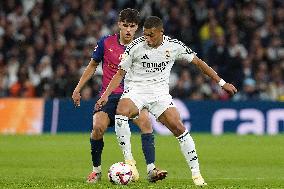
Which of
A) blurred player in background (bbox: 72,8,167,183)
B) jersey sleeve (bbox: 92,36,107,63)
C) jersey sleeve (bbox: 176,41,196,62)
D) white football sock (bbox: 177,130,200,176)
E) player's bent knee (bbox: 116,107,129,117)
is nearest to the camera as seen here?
white football sock (bbox: 177,130,200,176)

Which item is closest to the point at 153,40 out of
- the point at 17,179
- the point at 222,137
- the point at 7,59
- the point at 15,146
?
the point at 17,179

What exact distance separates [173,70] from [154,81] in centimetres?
1211

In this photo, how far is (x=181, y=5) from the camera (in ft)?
81.3

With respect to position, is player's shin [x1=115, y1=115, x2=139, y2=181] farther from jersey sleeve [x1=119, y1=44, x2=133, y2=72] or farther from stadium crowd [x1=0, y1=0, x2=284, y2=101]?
stadium crowd [x1=0, y1=0, x2=284, y2=101]

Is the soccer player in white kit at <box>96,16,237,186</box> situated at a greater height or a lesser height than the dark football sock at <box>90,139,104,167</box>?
greater

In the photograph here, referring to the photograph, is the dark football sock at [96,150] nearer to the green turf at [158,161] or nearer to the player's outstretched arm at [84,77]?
the green turf at [158,161]

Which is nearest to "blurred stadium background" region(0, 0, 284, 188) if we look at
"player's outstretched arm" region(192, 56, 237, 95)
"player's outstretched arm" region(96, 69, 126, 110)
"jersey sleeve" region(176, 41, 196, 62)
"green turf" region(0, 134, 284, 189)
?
"green turf" region(0, 134, 284, 189)

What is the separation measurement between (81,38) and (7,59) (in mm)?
1936

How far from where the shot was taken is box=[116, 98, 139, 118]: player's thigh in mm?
10953

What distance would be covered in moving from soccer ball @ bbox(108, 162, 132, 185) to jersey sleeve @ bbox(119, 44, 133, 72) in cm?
112

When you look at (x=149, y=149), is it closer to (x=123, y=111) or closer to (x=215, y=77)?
(x=123, y=111)

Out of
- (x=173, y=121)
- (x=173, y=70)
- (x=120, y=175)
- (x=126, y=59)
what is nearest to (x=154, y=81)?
(x=126, y=59)

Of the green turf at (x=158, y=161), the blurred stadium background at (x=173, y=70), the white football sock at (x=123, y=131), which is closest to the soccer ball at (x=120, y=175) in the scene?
the green turf at (x=158, y=161)

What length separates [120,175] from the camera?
1070cm
